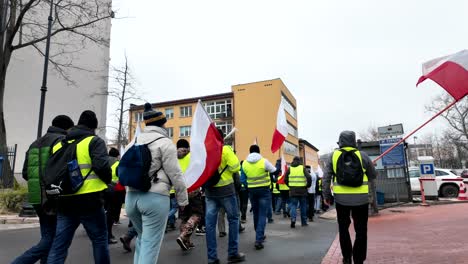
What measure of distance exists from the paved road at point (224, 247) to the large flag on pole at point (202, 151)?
1.48 metres

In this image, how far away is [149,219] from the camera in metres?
3.56

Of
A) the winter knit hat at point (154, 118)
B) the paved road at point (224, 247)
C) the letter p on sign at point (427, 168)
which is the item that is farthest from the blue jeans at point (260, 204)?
the letter p on sign at point (427, 168)

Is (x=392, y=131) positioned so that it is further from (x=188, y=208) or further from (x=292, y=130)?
(x=292, y=130)

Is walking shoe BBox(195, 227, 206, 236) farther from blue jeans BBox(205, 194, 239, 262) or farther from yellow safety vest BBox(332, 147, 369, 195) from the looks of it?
yellow safety vest BBox(332, 147, 369, 195)

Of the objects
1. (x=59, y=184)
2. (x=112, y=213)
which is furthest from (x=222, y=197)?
(x=112, y=213)

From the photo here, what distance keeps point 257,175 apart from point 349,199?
8.64 feet

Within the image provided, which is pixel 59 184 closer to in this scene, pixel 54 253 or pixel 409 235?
pixel 54 253

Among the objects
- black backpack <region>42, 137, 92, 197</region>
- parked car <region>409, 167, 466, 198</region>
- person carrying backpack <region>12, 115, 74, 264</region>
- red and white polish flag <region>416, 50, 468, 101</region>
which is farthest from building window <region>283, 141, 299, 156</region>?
black backpack <region>42, 137, 92, 197</region>

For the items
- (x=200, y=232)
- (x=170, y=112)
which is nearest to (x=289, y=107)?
(x=170, y=112)

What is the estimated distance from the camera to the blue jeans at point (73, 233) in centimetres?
372

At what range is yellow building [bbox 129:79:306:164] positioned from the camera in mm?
50094

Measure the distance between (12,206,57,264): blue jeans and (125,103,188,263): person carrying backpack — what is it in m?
1.35

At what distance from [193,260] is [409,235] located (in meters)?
5.15

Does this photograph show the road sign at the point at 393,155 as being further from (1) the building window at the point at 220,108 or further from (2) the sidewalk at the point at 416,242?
(1) the building window at the point at 220,108
